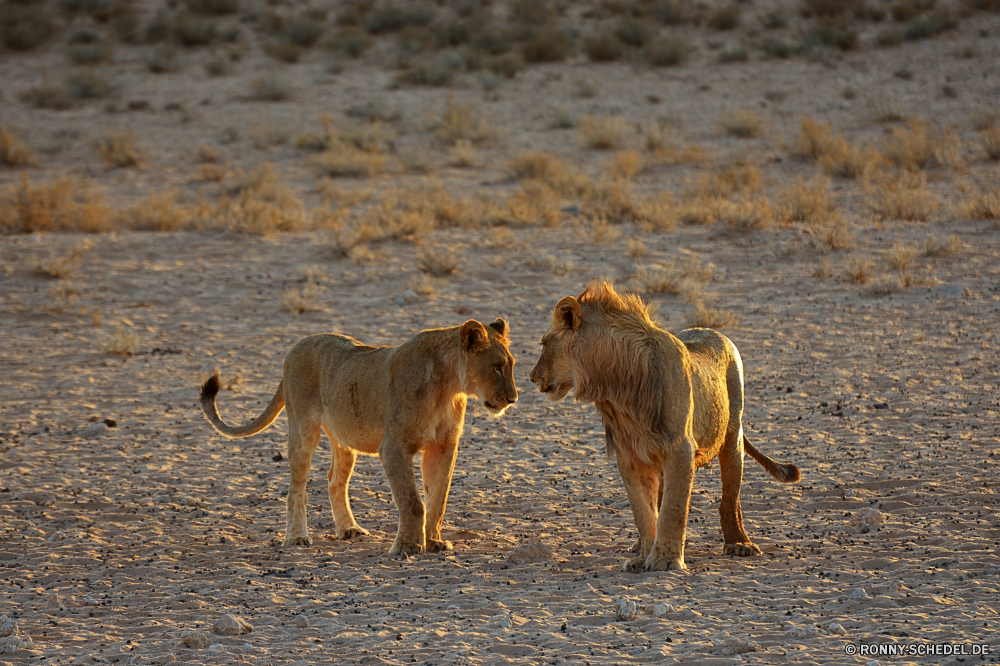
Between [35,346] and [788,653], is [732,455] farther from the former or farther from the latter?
[35,346]

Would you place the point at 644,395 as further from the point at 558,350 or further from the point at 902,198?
the point at 902,198

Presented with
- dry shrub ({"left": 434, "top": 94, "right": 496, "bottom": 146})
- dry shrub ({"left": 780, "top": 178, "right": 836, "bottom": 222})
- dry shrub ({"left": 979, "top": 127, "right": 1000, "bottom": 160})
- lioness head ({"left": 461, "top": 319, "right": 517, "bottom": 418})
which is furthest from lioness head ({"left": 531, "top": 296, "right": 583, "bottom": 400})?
dry shrub ({"left": 434, "top": 94, "right": 496, "bottom": 146})

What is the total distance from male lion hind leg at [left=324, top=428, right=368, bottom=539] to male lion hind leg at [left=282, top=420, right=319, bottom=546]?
0.52ft

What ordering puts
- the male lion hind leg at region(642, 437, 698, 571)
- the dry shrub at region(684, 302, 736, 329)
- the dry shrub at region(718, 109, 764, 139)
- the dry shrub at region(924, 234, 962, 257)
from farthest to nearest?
the dry shrub at region(718, 109, 764, 139) < the dry shrub at region(924, 234, 962, 257) < the dry shrub at region(684, 302, 736, 329) < the male lion hind leg at region(642, 437, 698, 571)

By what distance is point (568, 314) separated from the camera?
6.20m

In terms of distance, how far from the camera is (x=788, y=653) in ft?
16.4

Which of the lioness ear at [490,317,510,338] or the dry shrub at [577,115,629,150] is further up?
the dry shrub at [577,115,629,150]

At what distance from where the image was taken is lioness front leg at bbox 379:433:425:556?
22.2 ft

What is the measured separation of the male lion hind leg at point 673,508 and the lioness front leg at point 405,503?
4.83 ft

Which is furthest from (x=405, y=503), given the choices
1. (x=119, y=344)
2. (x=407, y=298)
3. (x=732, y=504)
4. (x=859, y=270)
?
(x=859, y=270)

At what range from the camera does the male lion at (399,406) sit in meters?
6.77

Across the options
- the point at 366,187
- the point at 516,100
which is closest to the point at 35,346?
the point at 366,187

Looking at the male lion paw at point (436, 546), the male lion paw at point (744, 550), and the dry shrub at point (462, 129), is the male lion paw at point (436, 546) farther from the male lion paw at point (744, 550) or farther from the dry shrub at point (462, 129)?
the dry shrub at point (462, 129)

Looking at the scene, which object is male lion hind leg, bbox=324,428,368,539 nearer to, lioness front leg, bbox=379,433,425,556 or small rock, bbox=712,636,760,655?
lioness front leg, bbox=379,433,425,556
